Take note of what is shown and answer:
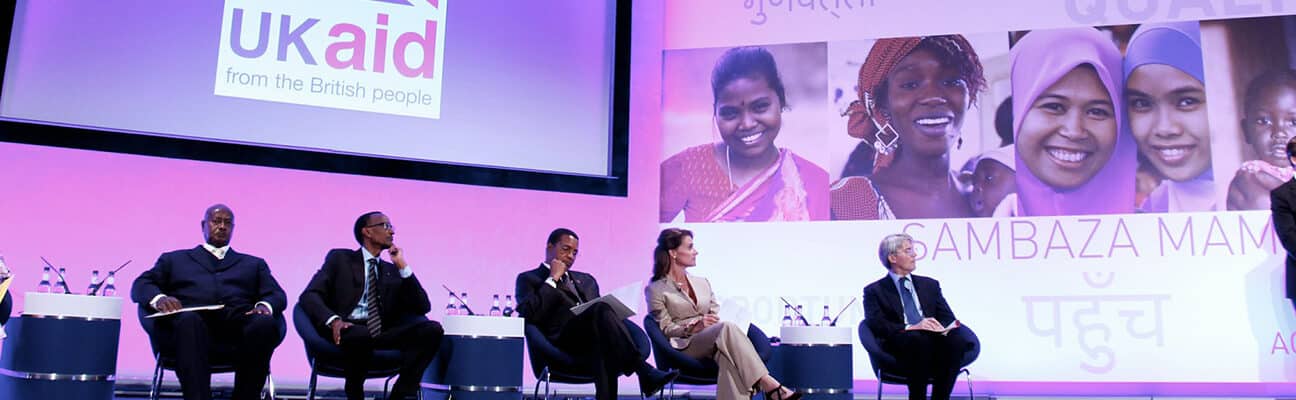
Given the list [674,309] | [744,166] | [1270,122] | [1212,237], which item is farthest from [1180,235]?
[674,309]

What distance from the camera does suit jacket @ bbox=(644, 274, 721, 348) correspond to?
15.4 feet

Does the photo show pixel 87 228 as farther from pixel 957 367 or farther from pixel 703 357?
pixel 957 367

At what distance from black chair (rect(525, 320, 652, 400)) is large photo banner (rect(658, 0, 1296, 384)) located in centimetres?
121

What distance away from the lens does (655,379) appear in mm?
4430

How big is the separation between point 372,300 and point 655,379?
1.27 meters

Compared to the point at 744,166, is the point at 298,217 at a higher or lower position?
lower

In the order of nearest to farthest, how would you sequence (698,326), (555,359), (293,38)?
1. (555,359)
2. (698,326)
3. (293,38)

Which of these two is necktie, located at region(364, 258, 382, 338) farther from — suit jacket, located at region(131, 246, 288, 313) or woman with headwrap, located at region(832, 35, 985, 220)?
woman with headwrap, located at region(832, 35, 985, 220)

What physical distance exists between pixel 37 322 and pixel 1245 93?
5.84 metres

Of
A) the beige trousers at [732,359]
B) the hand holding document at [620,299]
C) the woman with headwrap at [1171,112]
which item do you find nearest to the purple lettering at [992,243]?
the woman with headwrap at [1171,112]

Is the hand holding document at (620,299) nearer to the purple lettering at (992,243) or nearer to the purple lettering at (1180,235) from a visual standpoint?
the purple lettering at (992,243)

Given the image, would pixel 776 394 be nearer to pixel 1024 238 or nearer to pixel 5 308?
pixel 1024 238

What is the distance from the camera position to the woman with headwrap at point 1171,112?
5633 millimetres

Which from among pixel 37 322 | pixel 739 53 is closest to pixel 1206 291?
pixel 739 53
